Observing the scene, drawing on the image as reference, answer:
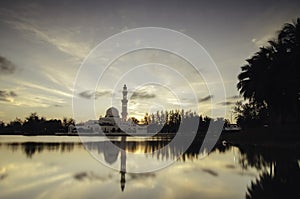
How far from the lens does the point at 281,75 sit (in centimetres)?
3844

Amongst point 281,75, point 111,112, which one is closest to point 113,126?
point 111,112

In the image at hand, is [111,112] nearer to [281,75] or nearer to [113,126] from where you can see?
[113,126]

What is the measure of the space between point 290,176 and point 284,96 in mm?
31195

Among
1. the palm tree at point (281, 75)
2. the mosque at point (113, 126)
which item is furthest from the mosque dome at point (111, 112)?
the palm tree at point (281, 75)

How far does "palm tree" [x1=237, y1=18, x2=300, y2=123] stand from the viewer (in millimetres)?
37312

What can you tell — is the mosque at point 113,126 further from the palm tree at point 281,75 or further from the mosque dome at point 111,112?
the palm tree at point 281,75

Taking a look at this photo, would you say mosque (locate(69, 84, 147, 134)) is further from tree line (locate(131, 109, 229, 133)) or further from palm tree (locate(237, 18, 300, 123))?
palm tree (locate(237, 18, 300, 123))

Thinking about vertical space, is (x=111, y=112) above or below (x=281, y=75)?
above

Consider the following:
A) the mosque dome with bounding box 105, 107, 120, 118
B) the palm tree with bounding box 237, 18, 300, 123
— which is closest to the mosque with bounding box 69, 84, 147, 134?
the mosque dome with bounding box 105, 107, 120, 118

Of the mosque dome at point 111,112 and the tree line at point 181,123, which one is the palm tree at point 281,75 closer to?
the tree line at point 181,123

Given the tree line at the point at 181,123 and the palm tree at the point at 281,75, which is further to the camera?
the tree line at the point at 181,123

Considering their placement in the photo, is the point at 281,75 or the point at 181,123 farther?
the point at 181,123

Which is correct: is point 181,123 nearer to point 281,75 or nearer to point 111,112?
point 111,112

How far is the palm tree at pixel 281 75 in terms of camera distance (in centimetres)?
3731
